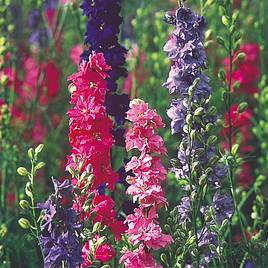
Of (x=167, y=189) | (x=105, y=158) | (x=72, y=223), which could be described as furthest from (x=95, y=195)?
(x=167, y=189)

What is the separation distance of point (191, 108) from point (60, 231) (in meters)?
0.63

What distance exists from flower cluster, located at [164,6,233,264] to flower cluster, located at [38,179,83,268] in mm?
A: 461

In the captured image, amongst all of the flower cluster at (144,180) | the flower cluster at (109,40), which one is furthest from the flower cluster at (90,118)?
the flower cluster at (109,40)

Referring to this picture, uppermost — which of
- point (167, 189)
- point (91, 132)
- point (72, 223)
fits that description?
point (91, 132)

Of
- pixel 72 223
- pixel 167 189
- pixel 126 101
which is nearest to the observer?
pixel 72 223

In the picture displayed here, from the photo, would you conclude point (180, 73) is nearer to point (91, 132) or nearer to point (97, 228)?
point (91, 132)

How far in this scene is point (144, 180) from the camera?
9.29 ft

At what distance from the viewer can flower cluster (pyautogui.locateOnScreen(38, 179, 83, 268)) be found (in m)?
2.65

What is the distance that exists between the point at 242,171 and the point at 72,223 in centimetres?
280

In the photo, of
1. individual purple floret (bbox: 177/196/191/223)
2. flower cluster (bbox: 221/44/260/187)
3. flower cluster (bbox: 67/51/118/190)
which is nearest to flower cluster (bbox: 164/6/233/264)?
individual purple floret (bbox: 177/196/191/223)

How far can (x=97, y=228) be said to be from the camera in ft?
9.30

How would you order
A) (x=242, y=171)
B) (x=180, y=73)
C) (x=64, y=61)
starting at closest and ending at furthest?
(x=180, y=73) < (x=242, y=171) < (x=64, y=61)

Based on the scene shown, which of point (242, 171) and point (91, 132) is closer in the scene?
point (91, 132)

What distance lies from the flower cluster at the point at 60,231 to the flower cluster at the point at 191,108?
1.51ft
